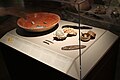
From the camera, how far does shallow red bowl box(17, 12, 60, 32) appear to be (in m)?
1.10

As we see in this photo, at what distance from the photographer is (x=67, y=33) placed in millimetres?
1066

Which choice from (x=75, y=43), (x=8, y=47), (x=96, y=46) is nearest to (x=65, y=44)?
(x=75, y=43)

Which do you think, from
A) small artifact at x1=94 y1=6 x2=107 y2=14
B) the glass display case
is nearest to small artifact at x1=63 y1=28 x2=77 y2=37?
the glass display case

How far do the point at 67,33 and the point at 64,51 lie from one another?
6.7 inches

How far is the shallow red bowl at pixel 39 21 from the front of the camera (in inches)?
43.5

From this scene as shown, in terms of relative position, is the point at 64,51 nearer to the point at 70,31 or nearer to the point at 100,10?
the point at 70,31

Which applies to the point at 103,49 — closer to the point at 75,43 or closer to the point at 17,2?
the point at 75,43

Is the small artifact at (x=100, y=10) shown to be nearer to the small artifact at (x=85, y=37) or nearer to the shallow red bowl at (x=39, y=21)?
the small artifact at (x=85, y=37)

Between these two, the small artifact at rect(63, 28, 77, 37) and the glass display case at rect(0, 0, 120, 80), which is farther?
the small artifact at rect(63, 28, 77, 37)

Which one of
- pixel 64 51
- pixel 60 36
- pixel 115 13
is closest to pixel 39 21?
pixel 60 36

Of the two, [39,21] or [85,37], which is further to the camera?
[39,21]

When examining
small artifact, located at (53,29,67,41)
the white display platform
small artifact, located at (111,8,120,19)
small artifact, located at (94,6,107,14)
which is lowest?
the white display platform

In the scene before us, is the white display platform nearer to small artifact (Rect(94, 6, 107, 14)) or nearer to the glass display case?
the glass display case

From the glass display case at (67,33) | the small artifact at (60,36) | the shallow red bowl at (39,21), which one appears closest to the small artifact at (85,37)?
the glass display case at (67,33)
